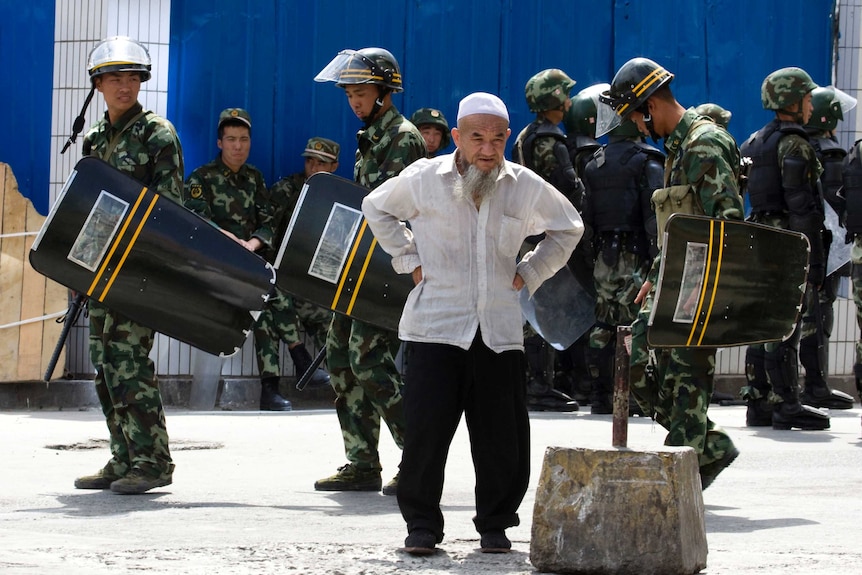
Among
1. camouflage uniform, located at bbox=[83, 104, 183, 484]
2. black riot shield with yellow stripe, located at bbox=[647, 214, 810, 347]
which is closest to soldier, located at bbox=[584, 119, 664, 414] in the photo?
black riot shield with yellow stripe, located at bbox=[647, 214, 810, 347]

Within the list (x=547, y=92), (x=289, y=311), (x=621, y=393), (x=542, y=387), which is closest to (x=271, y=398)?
(x=289, y=311)

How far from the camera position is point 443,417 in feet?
18.9

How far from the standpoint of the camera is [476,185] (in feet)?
18.8

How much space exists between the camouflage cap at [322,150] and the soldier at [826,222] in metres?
3.30

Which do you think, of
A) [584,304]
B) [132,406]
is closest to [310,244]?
[132,406]

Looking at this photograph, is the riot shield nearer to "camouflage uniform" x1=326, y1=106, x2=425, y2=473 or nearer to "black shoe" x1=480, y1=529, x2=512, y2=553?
"camouflage uniform" x1=326, y1=106, x2=425, y2=473

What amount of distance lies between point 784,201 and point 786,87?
72cm

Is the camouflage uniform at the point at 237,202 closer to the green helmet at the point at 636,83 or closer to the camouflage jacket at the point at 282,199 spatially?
the camouflage jacket at the point at 282,199

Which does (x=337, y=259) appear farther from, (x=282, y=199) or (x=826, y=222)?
(x=826, y=222)

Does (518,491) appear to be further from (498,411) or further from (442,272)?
(442,272)

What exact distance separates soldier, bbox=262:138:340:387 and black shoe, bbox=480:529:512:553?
5845 millimetres

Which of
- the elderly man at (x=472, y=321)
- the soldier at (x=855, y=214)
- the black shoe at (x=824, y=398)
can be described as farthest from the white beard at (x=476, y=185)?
the black shoe at (x=824, y=398)

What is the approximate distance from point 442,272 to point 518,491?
2.69 feet

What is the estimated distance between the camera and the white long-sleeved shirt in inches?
226
